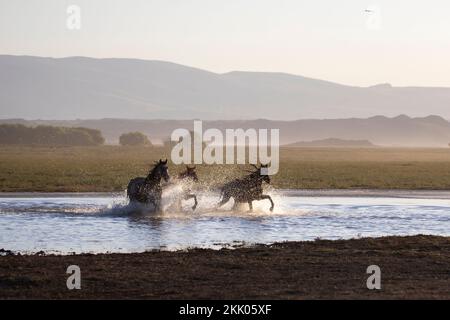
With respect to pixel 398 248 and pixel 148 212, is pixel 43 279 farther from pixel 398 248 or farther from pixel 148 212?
pixel 148 212

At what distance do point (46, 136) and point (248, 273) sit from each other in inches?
5115

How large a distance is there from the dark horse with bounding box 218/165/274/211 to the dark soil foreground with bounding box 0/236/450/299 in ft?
25.7

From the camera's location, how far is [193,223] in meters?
22.0

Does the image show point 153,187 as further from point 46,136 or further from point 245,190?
point 46,136

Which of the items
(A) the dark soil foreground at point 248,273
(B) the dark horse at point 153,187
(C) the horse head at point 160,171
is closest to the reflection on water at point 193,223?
(B) the dark horse at point 153,187

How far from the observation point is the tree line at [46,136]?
138m

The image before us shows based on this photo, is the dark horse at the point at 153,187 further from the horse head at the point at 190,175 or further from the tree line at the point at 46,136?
the tree line at the point at 46,136

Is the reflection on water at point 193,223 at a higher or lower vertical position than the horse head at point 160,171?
lower

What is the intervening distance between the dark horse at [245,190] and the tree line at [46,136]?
369ft

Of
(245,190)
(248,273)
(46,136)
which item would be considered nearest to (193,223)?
(245,190)

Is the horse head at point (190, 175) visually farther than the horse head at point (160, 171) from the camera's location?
Yes

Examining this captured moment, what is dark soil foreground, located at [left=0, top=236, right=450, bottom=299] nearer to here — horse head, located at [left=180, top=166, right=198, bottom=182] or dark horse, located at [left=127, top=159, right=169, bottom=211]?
dark horse, located at [left=127, top=159, right=169, bottom=211]

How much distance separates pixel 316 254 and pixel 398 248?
193 cm

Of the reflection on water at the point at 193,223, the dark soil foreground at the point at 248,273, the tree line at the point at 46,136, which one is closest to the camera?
the dark soil foreground at the point at 248,273
